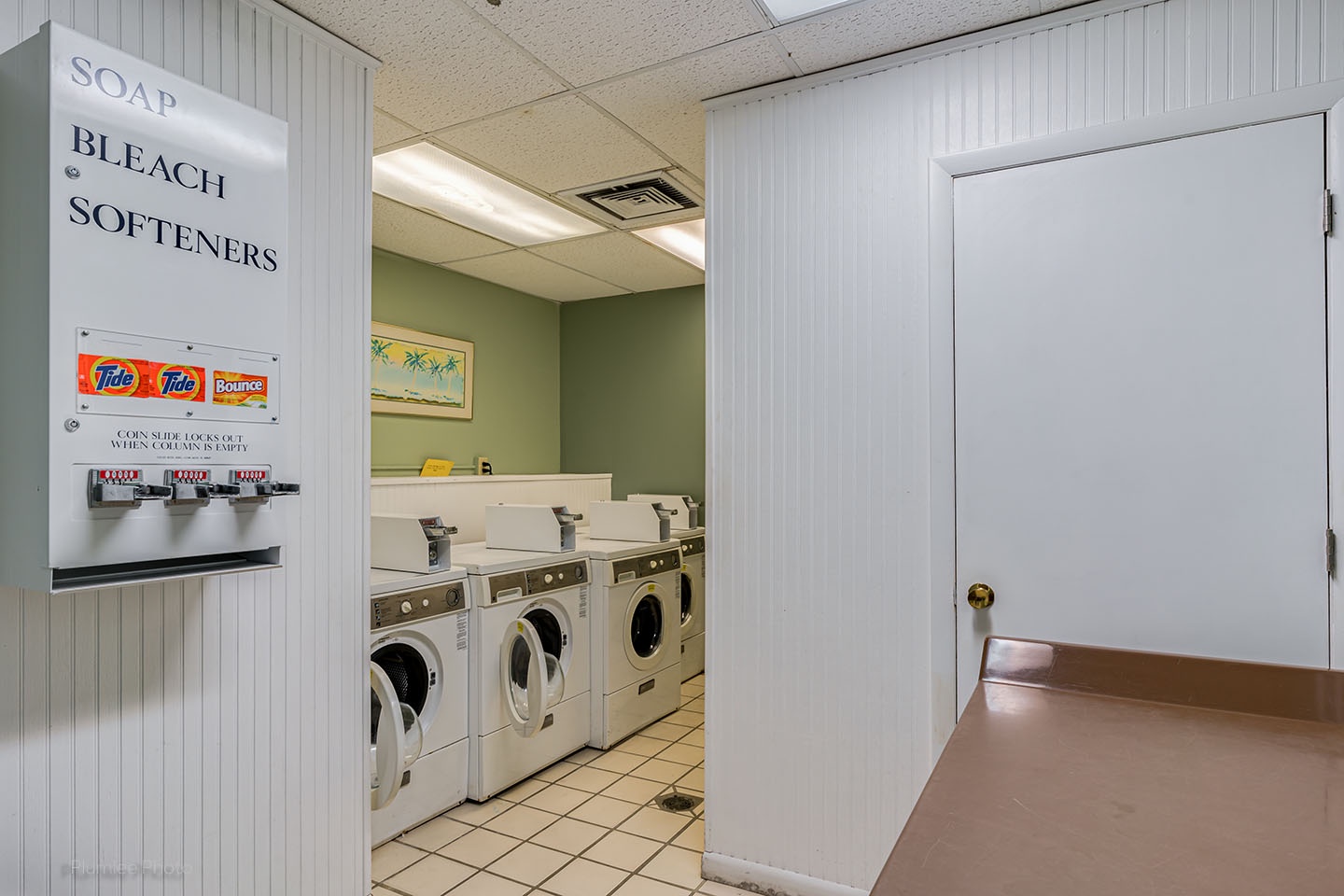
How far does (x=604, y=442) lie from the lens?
213 inches

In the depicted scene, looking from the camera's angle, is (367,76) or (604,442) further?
(604,442)

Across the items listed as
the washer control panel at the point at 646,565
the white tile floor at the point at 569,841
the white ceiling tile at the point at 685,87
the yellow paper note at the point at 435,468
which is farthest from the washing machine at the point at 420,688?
the white ceiling tile at the point at 685,87

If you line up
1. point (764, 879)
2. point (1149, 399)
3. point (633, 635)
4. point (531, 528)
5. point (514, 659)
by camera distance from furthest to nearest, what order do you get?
point (633, 635) < point (531, 528) < point (514, 659) < point (764, 879) < point (1149, 399)

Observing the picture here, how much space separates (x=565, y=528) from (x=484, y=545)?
60 cm

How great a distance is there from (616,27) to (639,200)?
52.9 inches

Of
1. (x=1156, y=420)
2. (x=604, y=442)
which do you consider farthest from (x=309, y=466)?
(x=604, y=442)

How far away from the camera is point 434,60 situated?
7.34ft

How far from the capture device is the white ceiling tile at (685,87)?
2248mm

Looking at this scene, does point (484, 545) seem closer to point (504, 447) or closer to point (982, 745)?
point (504, 447)

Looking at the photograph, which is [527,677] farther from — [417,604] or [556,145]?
[556,145]

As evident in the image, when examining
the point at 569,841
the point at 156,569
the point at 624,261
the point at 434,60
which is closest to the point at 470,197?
the point at 434,60

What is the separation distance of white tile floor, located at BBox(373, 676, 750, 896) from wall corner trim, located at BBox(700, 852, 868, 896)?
3 centimetres

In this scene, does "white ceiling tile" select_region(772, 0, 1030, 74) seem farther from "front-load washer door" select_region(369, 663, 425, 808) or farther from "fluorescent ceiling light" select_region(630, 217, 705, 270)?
"front-load washer door" select_region(369, 663, 425, 808)

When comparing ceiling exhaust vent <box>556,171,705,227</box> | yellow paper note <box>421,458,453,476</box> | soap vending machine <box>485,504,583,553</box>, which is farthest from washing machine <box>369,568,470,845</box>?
ceiling exhaust vent <box>556,171,705,227</box>
